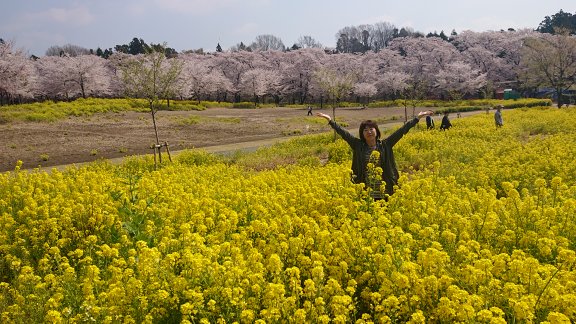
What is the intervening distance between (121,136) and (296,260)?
27.4 metres

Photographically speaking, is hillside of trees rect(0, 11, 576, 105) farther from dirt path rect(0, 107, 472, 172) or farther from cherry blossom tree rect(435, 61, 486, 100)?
dirt path rect(0, 107, 472, 172)

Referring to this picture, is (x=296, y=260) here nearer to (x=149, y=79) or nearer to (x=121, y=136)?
(x=149, y=79)

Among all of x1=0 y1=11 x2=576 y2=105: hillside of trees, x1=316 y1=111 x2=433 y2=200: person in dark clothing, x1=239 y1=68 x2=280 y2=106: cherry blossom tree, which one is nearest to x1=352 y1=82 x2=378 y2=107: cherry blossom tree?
x1=0 y1=11 x2=576 y2=105: hillside of trees

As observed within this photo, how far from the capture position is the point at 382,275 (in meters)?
3.83

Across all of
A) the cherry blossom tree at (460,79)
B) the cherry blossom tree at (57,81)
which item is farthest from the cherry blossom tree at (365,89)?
the cherry blossom tree at (57,81)

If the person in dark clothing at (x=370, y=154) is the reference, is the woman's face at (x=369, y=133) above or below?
above

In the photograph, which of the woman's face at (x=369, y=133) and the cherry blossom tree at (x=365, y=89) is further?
the cherry blossom tree at (x=365, y=89)

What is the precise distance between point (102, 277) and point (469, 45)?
292ft

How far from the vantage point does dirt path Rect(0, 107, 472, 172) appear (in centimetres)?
2252

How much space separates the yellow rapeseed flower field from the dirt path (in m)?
14.9

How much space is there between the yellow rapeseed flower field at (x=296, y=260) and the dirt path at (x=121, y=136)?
14.9 meters

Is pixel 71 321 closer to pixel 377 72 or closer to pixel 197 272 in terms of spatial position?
pixel 197 272

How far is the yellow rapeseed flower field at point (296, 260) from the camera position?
11.3 feet

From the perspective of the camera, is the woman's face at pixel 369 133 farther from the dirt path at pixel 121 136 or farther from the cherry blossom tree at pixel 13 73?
the cherry blossom tree at pixel 13 73
